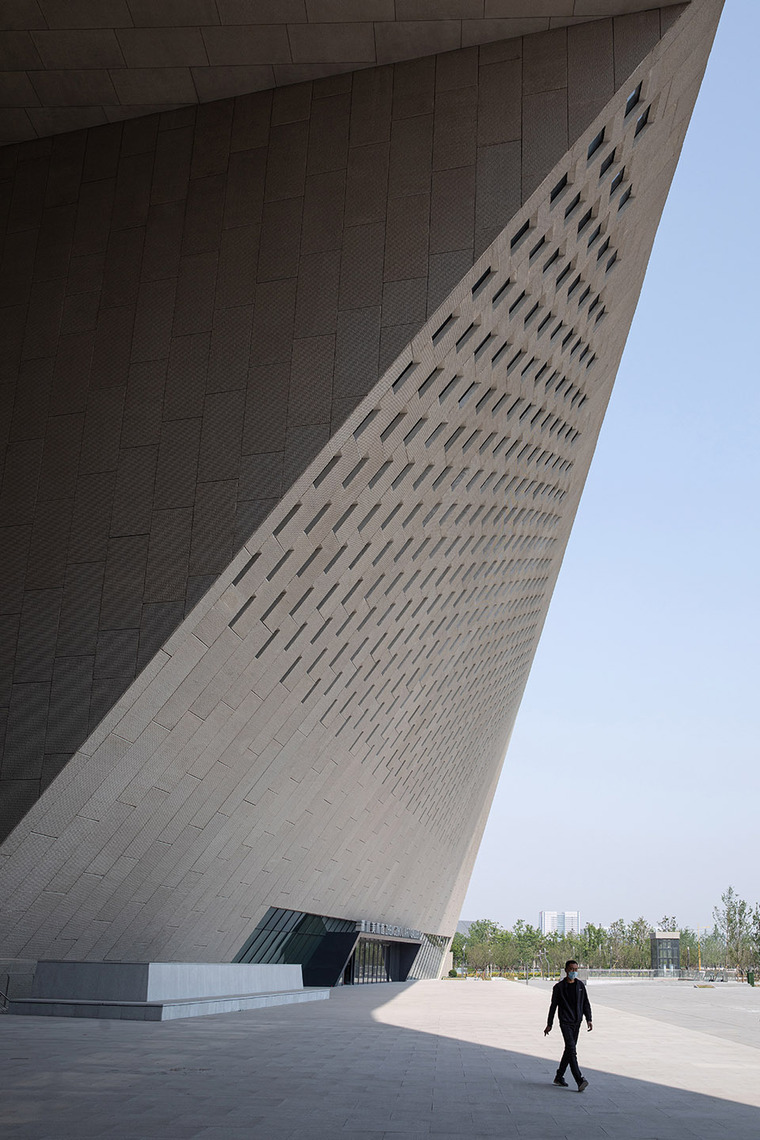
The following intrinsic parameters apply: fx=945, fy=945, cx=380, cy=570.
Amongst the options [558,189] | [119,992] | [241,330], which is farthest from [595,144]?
[119,992]

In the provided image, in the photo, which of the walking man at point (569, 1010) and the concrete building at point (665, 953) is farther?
the concrete building at point (665, 953)

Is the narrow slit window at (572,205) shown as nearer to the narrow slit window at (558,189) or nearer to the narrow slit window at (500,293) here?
the narrow slit window at (558,189)

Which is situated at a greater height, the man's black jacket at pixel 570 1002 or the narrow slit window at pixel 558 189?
the narrow slit window at pixel 558 189

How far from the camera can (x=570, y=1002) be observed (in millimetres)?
9945

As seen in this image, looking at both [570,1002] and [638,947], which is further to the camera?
[638,947]

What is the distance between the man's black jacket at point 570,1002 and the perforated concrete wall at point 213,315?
7309 mm

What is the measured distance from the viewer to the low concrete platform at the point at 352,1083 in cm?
714

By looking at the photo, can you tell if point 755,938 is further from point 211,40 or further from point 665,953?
point 211,40

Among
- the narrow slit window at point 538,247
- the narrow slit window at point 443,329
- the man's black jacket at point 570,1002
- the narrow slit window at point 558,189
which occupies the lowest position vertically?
the man's black jacket at point 570,1002

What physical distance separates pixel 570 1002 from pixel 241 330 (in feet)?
35.1

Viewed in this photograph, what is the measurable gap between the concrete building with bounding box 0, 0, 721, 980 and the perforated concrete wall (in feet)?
0.15

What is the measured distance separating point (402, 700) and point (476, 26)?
55.3ft

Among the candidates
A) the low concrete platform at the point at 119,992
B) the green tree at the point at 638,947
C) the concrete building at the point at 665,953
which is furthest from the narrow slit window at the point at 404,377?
the green tree at the point at 638,947

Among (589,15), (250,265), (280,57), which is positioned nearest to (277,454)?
(250,265)
